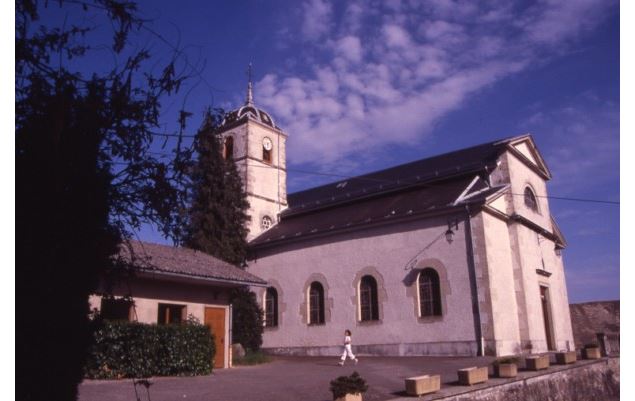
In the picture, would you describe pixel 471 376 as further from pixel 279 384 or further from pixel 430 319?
pixel 430 319

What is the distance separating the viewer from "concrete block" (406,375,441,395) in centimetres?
905

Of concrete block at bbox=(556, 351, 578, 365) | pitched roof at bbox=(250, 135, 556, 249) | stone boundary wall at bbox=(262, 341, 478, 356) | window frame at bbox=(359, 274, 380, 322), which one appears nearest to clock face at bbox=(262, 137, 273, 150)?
pitched roof at bbox=(250, 135, 556, 249)

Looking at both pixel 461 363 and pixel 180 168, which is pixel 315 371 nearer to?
pixel 461 363

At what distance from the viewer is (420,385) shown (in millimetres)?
9094

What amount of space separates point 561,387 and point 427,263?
7.06 m

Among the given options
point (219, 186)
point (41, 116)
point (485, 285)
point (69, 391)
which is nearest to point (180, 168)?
point (41, 116)

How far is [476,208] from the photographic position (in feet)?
61.1

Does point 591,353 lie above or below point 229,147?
below

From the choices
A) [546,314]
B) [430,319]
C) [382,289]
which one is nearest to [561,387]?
[430,319]

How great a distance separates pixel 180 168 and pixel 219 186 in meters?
21.7

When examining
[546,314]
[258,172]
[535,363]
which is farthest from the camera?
[258,172]

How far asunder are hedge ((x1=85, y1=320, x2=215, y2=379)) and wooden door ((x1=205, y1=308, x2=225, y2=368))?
2074mm

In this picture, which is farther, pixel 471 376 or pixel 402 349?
pixel 402 349

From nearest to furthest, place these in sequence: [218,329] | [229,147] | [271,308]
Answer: [218,329] < [271,308] < [229,147]
